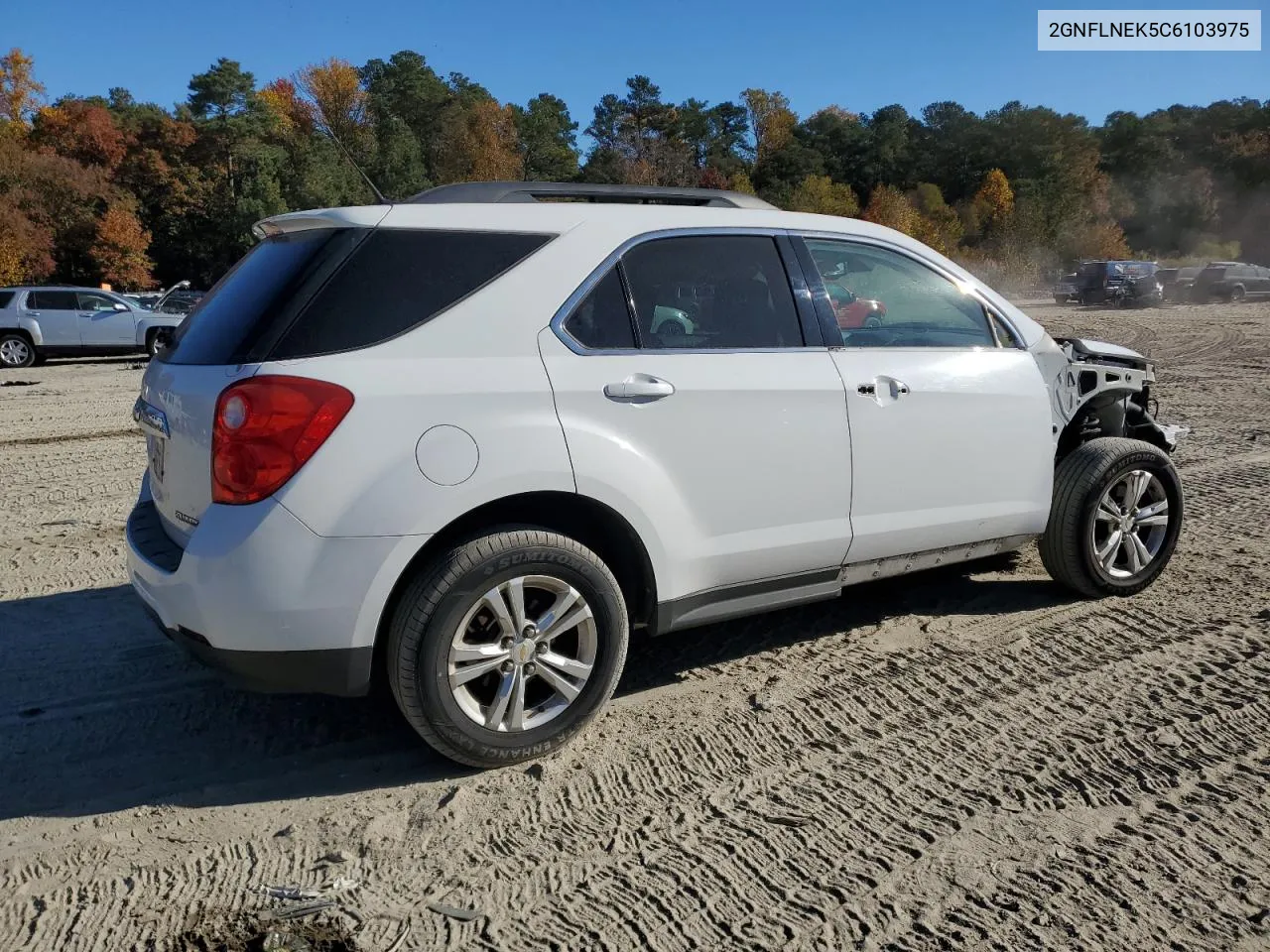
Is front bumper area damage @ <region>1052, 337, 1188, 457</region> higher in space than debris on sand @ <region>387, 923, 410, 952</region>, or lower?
higher

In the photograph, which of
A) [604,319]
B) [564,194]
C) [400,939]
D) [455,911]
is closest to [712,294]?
[604,319]

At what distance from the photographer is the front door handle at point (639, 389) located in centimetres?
342

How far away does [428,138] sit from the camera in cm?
7550

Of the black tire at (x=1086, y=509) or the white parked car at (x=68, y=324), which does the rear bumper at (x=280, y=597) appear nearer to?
the black tire at (x=1086, y=509)

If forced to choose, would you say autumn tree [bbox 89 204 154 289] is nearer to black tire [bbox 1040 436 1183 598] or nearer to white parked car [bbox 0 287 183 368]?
white parked car [bbox 0 287 183 368]

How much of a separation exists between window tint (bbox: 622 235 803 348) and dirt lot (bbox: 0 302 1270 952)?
1.41 meters

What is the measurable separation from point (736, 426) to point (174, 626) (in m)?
1.99

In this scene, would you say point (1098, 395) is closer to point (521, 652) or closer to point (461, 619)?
point (521, 652)

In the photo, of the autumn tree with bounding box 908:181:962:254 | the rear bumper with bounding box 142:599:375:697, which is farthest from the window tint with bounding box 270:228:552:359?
the autumn tree with bounding box 908:181:962:254

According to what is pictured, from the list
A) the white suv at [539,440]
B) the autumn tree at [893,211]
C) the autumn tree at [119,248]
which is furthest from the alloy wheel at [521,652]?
the autumn tree at [893,211]

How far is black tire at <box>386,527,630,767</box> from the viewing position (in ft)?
10.2

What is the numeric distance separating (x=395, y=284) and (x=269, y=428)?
63 centimetres

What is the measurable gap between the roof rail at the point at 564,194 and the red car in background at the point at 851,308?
1.62 feet

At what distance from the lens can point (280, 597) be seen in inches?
117
